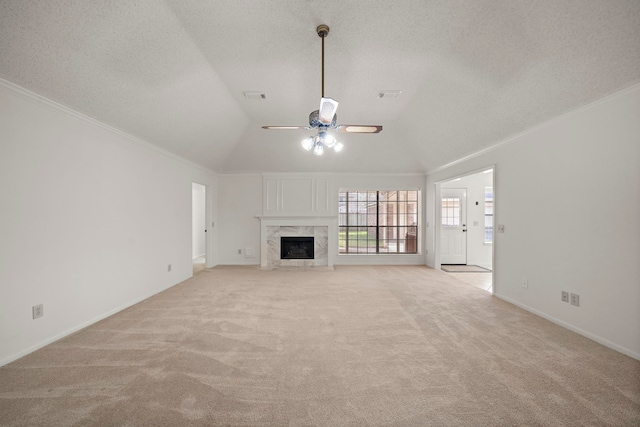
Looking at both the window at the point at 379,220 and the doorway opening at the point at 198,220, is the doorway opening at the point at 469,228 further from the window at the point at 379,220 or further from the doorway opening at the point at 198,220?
the doorway opening at the point at 198,220

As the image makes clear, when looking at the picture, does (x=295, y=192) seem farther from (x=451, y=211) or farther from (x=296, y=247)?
(x=451, y=211)

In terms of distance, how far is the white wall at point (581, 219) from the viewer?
2258 millimetres

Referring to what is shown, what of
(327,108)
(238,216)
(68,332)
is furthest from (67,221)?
(238,216)

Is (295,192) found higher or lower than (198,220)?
higher

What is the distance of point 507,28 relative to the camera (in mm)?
2256

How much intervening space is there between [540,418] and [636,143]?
248cm

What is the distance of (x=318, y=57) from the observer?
2918 millimetres

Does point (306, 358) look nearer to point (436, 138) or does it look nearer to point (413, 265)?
point (436, 138)

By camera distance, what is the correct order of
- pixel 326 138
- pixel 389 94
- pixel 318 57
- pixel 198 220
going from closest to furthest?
pixel 326 138, pixel 318 57, pixel 389 94, pixel 198 220

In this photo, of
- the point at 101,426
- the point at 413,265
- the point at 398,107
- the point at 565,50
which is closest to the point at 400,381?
the point at 101,426

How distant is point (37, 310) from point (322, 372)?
273cm

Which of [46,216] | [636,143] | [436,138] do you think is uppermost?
[436,138]

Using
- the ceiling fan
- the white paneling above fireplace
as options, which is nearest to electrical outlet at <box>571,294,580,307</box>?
the ceiling fan

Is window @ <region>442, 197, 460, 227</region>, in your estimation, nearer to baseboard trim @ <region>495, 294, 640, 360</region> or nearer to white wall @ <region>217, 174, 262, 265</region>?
baseboard trim @ <region>495, 294, 640, 360</region>
